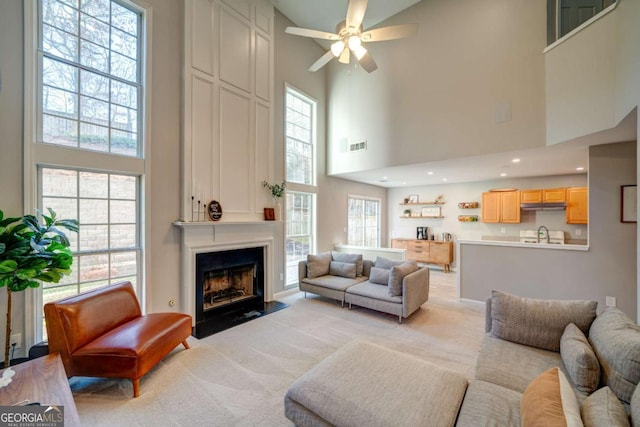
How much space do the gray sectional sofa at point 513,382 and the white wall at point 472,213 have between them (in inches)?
134

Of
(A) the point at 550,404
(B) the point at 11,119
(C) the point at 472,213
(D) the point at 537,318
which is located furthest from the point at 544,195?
(B) the point at 11,119

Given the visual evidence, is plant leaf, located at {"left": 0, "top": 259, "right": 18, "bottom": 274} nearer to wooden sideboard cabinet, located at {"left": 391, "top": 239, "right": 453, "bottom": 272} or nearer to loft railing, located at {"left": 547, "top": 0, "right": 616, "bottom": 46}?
loft railing, located at {"left": 547, "top": 0, "right": 616, "bottom": 46}

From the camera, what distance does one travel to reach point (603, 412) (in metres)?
1.06

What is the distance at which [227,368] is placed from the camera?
2.61 meters

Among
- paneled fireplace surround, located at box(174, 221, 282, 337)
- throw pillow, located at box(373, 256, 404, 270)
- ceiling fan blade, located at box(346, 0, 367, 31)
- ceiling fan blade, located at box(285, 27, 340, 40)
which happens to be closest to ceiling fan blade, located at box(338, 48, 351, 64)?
ceiling fan blade, located at box(285, 27, 340, 40)

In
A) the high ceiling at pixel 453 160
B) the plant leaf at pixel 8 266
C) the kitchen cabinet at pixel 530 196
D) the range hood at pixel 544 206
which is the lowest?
the plant leaf at pixel 8 266

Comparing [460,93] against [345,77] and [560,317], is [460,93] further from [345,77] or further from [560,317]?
[560,317]

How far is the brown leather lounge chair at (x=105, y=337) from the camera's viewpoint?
85.5 inches

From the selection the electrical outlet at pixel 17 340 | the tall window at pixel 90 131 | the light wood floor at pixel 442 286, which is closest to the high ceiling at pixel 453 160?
the light wood floor at pixel 442 286

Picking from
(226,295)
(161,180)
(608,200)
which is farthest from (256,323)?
(608,200)

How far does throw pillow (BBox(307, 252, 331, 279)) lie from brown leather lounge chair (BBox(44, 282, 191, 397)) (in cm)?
241

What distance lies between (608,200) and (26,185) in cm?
681

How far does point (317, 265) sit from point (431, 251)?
3.97 metres

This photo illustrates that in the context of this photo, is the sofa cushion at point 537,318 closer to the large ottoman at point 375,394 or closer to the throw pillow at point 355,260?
the large ottoman at point 375,394
